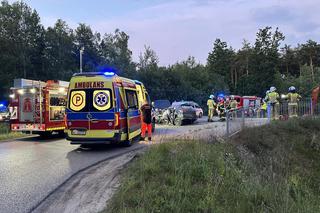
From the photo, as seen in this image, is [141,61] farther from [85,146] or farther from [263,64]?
[85,146]

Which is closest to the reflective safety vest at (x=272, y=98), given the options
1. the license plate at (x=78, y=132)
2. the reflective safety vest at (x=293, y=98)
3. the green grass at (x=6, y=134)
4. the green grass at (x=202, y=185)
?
the reflective safety vest at (x=293, y=98)

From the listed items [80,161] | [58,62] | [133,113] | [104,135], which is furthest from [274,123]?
[58,62]

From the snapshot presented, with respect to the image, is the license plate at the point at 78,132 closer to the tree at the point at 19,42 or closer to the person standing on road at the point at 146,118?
the person standing on road at the point at 146,118

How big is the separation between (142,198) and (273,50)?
8595 centimetres

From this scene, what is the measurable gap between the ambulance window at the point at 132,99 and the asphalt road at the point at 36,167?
1557mm

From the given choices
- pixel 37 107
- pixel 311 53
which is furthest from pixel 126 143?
pixel 311 53

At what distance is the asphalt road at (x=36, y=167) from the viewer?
759cm

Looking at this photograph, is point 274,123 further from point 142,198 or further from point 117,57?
point 117,57

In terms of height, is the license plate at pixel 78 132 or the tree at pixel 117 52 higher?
the tree at pixel 117 52

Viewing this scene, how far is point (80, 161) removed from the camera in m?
11.6

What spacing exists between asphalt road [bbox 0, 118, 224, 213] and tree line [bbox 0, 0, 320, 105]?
43210mm

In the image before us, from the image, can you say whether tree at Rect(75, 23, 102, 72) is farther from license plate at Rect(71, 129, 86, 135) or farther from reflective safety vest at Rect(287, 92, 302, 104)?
license plate at Rect(71, 129, 86, 135)

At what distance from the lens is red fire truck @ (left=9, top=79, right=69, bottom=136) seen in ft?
60.5

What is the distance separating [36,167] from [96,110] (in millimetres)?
3813
